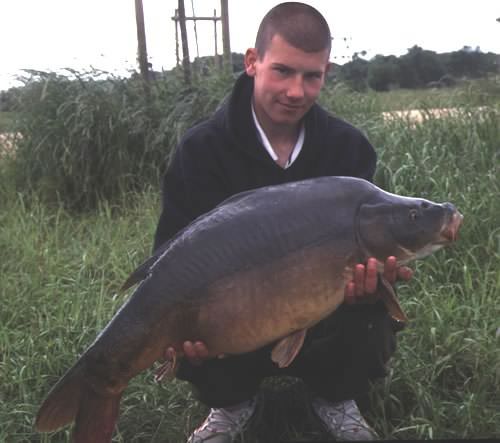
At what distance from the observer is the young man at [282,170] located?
1.90 metres

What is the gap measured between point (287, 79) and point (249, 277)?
59 cm

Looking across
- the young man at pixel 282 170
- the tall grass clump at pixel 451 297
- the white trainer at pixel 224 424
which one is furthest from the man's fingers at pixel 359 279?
the white trainer at pixel 224 424

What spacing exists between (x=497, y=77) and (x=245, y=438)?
10.4 feet

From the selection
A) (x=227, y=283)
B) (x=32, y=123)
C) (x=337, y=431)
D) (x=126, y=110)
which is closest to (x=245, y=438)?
(x=337, y=431)

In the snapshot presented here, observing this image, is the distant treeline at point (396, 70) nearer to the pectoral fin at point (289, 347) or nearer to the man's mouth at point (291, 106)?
the man's mouth at point (291, 106)

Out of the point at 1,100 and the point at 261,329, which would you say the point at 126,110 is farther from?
the point at 261,329

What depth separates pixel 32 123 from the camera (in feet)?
15.1

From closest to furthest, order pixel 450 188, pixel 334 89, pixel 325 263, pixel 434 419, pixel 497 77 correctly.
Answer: pixel 325 263 → pixel 434 419 → pixel 450 188 → pixel 497 77 → pixel 334 89

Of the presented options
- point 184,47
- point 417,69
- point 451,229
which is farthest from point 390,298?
point 417,69

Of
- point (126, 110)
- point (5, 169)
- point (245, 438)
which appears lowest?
point (245, 438)

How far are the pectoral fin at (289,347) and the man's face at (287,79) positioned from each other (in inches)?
24.7

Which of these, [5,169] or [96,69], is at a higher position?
[96,69]

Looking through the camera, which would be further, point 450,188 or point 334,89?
point 334,89

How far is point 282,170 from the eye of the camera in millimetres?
2031
